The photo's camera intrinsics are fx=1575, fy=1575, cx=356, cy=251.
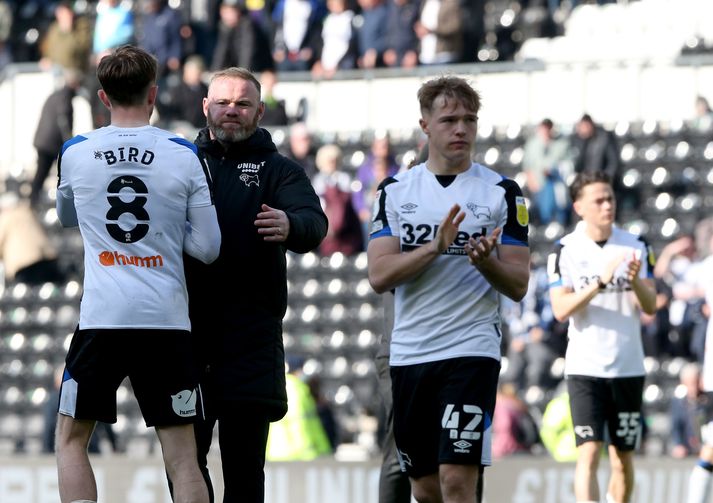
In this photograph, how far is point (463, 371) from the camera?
6977 mm

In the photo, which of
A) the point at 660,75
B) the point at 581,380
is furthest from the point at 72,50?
the point at 581,380

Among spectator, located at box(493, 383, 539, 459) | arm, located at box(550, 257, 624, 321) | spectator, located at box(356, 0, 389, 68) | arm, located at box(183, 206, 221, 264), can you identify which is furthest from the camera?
spectator, located at box(356, 0, 389, 68)

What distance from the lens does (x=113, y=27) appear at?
70.3ft

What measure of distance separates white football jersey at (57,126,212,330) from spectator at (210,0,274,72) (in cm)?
1495

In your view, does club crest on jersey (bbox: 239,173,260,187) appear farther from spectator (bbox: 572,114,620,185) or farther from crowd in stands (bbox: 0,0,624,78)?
crowd in stands (bbox: 0,0,624,78)

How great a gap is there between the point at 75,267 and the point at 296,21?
15.5 ft

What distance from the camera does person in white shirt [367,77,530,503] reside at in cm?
691

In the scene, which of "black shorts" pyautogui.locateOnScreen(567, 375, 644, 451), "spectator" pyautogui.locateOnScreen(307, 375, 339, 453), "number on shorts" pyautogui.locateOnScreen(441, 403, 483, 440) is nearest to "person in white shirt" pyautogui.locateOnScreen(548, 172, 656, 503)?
"black shorts" pyautogui.locateOnScreen(567, 375, 644, 451)

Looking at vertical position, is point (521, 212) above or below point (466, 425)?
above

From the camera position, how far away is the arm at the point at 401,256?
672cm

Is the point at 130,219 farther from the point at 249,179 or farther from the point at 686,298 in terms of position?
the point at 686,298

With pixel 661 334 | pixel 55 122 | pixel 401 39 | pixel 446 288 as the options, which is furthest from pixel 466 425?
pixel 401 39

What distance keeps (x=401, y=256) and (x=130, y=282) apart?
1.27 metres

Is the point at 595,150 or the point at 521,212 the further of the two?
the point at 595,150
